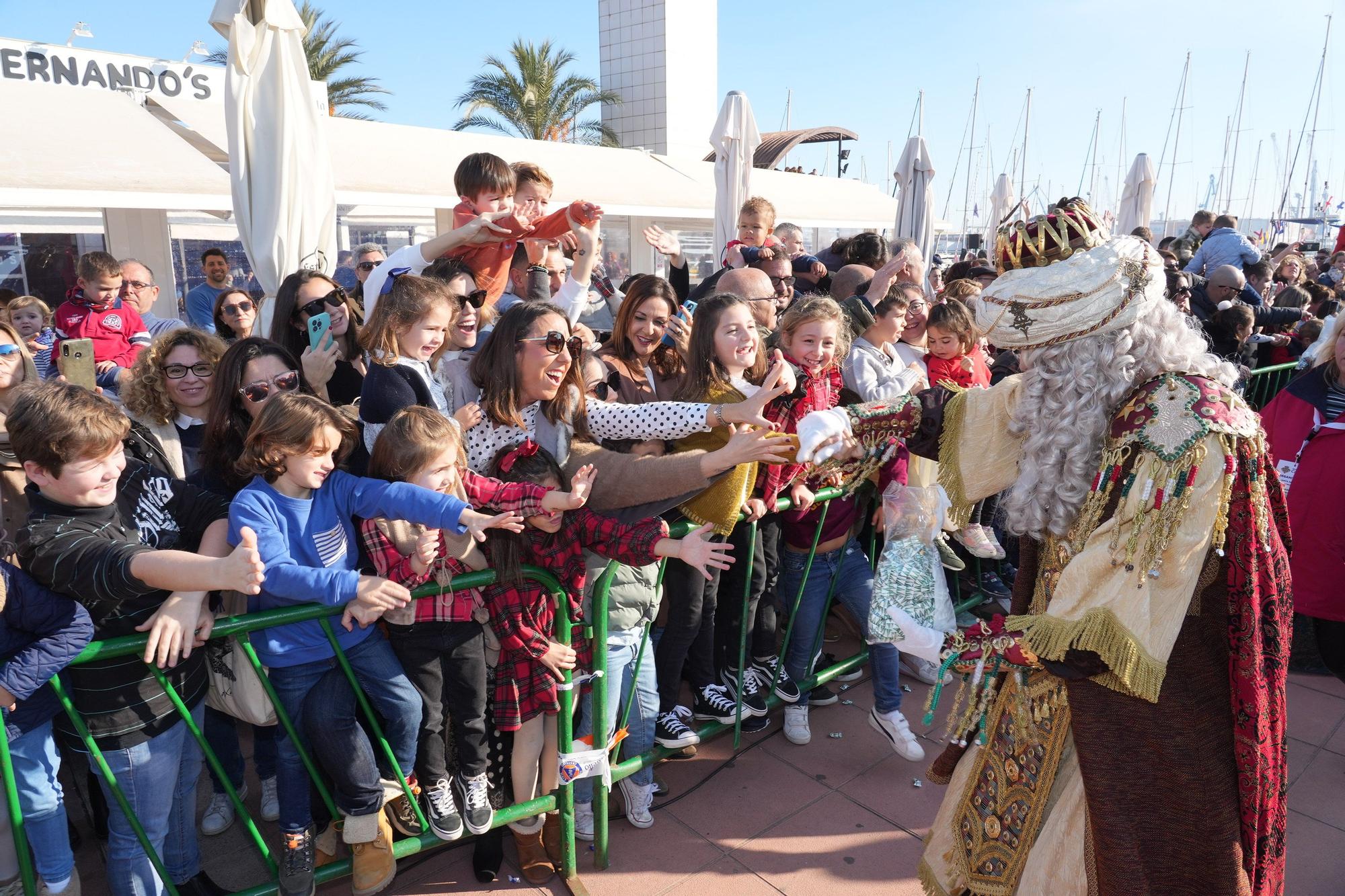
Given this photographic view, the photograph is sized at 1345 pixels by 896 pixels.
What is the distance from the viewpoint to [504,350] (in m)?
2.91

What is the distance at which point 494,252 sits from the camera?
440cm

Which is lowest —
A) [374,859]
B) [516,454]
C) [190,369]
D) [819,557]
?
→ [374,859]

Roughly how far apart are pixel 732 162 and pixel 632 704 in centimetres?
705

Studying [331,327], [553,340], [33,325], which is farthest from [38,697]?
[33,325]

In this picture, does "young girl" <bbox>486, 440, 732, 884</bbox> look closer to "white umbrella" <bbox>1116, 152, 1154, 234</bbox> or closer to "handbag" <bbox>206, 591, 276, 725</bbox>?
"handbag" <bbox>206, 591, 276, 725</bbox>

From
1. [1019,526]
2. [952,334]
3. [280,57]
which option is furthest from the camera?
[280,57]

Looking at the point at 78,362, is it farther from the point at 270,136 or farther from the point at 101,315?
the point at 101,315

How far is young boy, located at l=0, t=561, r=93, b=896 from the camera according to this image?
79.2 inches

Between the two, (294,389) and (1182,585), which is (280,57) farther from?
(1182,585)

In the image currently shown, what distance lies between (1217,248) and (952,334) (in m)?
7.91

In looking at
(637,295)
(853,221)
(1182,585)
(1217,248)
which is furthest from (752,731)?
(853,221)

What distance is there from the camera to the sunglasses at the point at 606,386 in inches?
131

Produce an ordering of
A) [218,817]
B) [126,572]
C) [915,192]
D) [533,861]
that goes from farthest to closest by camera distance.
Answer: [915,192]
[218,817]
[533,861]
[126,572]

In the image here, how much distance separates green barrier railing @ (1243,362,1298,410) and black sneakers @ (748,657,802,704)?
4913mm
